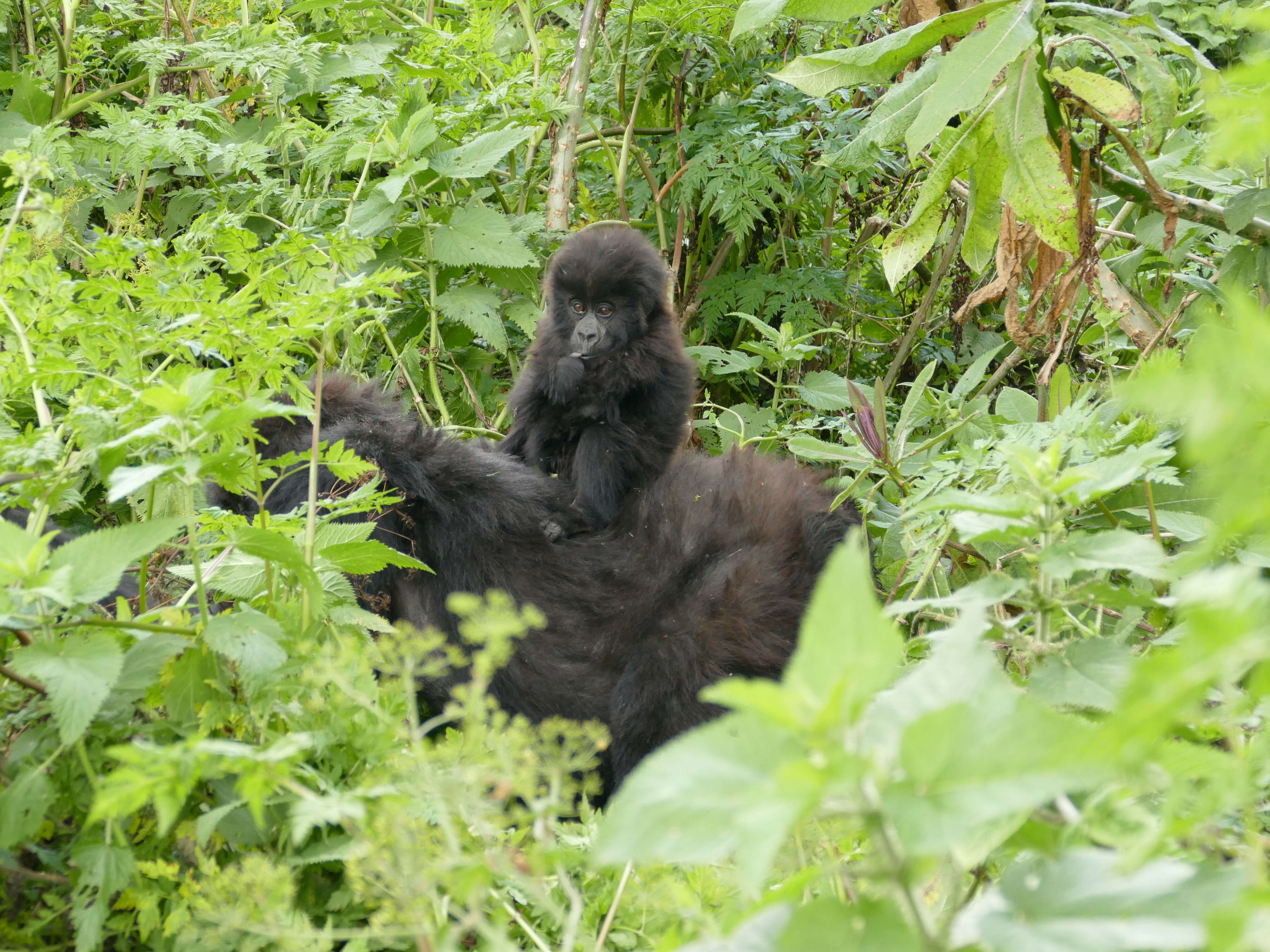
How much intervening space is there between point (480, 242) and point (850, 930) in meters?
2.91

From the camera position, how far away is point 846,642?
2.06ft

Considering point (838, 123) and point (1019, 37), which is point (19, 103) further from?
point (1019, 37)

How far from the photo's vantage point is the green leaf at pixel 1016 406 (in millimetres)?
2533

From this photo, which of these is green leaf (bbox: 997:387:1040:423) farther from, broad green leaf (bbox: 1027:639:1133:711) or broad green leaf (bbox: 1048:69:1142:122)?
broad green leaf (bbox: 1027:639:1133:711)

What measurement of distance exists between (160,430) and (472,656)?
1374mm

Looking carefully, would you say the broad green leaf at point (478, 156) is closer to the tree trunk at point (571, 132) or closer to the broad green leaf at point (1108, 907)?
the tree trunk at point (571, 132)

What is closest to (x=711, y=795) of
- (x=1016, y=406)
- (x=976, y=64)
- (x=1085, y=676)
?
(x=1085, y=676)

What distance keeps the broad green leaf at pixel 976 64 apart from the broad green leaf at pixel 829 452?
2.75 ft

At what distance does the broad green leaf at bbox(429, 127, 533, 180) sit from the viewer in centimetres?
324

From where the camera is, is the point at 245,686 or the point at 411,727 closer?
the point at 411,727

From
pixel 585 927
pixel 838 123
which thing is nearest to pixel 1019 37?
pixel 585 927

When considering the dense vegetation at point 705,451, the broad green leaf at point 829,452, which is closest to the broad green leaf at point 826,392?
the dense vegetation at point 705,451

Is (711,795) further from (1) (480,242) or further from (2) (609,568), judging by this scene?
(1) (480,242)

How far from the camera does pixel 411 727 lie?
3.08ft
